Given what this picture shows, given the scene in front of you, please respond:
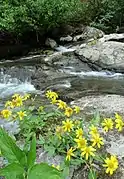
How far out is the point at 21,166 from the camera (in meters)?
1.04

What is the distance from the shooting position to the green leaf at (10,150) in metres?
1.02

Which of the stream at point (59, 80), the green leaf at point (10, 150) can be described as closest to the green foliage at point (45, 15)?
the stream at point (59, 80)

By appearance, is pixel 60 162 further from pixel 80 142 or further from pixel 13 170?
pixel 13 170

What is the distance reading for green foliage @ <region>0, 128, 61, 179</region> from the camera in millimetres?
999

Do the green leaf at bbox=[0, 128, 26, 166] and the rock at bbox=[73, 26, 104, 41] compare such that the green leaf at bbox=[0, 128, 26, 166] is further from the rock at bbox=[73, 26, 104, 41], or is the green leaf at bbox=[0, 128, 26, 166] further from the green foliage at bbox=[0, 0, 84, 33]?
the rock at bbox=[73, 26, 104, 41]

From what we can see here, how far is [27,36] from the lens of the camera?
1379 cm

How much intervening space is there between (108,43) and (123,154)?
7.93m

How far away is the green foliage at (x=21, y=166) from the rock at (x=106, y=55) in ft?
28.8

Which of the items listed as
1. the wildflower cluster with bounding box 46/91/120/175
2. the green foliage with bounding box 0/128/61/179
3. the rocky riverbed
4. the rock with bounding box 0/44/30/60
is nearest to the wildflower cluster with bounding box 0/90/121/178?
the wildflower cluster with bounding box 46/91/120/175

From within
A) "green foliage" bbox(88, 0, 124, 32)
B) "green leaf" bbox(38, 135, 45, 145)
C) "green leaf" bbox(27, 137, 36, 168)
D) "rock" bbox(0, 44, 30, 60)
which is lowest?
"rock" bbox(0, 44, 30, 60)

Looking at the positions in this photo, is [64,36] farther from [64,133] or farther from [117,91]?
[64,133]

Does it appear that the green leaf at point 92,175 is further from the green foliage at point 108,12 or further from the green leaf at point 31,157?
the green foliage at point 108,12

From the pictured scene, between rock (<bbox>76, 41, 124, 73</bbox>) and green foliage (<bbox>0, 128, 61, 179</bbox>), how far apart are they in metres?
8.78

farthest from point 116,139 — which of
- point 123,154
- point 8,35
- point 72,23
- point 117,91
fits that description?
point 72,23
